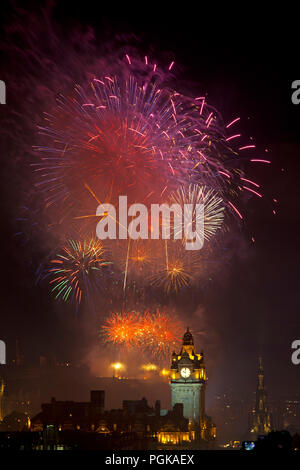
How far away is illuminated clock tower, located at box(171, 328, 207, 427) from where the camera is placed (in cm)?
16900

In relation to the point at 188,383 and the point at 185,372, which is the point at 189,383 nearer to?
the point at 188,383

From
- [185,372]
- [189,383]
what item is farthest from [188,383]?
[185,372]

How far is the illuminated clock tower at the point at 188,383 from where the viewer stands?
169m

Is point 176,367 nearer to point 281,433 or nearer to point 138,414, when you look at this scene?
point 138,414

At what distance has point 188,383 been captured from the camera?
556 feet

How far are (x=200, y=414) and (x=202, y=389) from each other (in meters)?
4.94

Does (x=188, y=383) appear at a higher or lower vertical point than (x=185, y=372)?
lower

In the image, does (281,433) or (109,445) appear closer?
(281,433)

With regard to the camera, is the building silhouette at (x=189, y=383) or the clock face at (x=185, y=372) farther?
the clock face at (x=185, y=372)

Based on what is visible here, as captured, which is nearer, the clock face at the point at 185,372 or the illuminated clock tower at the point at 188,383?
the illuminated clock tower at the point at 188,383
